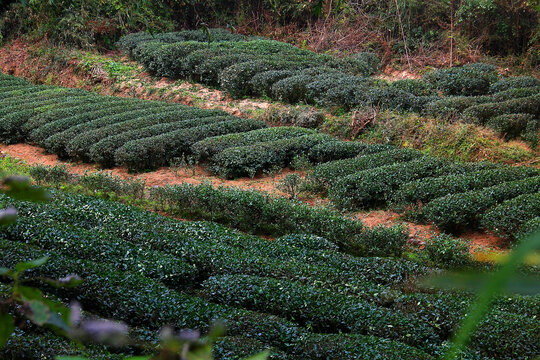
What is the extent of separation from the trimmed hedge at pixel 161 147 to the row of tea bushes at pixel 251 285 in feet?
11.8

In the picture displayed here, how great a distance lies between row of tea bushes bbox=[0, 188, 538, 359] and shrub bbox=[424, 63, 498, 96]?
29.8ft

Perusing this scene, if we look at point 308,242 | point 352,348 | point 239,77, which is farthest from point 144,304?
point 239,77

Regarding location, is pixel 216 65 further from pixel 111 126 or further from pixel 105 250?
pixel 105 250

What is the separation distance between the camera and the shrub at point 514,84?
1280 cm

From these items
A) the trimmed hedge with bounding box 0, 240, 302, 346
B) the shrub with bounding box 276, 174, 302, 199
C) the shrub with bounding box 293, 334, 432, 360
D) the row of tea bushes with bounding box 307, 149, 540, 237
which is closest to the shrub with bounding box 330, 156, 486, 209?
the row of tea bushes with bounding box 307, 149, 540, 237

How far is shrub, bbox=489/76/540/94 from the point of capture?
12.8 m

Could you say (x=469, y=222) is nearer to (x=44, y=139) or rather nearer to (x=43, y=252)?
(x=43, y=252)

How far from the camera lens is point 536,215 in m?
6.78

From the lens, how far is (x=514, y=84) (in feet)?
42.5

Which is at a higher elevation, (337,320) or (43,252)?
(43,252)

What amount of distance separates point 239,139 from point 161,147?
162cm

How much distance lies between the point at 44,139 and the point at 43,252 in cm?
736

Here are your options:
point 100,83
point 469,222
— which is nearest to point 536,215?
point 469,222

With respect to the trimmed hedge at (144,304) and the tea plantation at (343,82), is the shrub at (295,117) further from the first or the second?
the trimmed hedge at (144,304)
